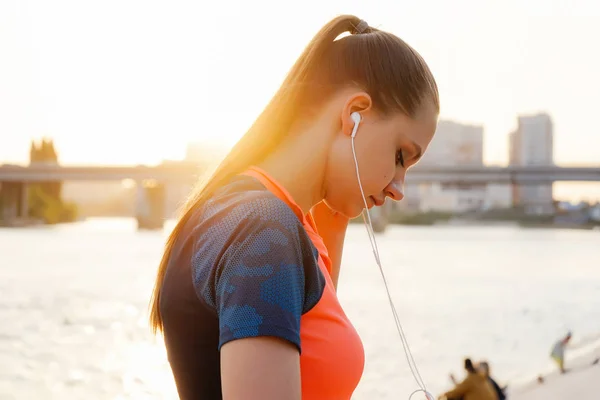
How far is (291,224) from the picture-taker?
110 cm

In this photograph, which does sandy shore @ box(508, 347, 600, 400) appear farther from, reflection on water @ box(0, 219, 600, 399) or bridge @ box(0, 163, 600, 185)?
bridge @ box(0, 163, 600, 185)

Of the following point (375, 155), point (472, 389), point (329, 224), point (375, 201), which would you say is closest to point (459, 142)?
point (472, 389)

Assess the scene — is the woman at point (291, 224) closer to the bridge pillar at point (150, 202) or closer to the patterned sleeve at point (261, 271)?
the patterned sleeve at point (261, 271)

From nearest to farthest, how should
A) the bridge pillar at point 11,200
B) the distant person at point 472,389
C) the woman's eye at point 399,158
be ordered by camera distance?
the woman's eye at point 399,158, the distant person at point 472,389, the bridge pillar at point 11,200

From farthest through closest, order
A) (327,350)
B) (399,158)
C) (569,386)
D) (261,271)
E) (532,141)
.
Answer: (532,141) < (569,386) < (399,158) < (327,350) < (261,271)

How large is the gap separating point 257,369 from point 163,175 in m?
65.1

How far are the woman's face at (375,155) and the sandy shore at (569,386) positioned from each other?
7665mm

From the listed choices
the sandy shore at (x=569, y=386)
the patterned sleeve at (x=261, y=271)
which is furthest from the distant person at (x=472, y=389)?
the patterned sleeve at (x=261, y=271)

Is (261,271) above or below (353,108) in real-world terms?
below

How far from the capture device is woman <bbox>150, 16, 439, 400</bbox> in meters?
1.06

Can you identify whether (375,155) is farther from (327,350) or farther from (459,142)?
(459,142)

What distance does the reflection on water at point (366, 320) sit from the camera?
13422 mm

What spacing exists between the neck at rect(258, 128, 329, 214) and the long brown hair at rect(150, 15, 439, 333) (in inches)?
0.9

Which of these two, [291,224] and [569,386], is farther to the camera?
[569,386]
